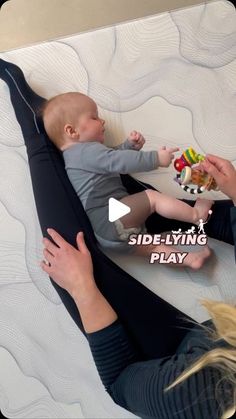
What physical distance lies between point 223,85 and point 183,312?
0.46m

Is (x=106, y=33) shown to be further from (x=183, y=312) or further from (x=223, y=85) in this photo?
(x=183, y=312)

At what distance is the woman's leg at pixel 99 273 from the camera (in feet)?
2.37

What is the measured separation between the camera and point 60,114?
0.81m

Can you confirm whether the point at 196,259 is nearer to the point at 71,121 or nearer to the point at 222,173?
the point at 222,173

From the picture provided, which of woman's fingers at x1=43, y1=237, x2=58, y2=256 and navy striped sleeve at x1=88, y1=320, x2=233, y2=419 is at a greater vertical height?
woman's fingers at x1=43, y1=237, x2=58, y2=256

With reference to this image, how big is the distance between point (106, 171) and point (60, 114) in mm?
141

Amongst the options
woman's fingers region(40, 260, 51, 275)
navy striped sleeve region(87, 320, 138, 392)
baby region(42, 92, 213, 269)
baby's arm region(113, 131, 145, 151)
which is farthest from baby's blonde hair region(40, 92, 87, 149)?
navy striped sleeve region(87, 320, 138, 392)

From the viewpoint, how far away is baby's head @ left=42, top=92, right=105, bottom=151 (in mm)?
809

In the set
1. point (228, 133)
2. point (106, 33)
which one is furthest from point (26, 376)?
point (106, 33)

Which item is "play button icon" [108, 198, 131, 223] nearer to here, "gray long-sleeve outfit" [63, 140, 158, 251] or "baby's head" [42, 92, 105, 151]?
"gray long-sleeve outfit" [63, 140, 158, 251]

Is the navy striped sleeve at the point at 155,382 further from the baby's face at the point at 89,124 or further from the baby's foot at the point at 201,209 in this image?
the baby's face at the point at 89,124

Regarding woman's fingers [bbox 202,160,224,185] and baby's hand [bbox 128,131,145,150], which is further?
baby's hand [bbox 128,131,145,150]

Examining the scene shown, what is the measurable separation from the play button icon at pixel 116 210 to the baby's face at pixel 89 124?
0.13 metres

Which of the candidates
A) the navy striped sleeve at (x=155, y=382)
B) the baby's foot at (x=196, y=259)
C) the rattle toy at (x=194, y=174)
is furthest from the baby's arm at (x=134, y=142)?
the navy striped sleeve at (x=155, y=382)
